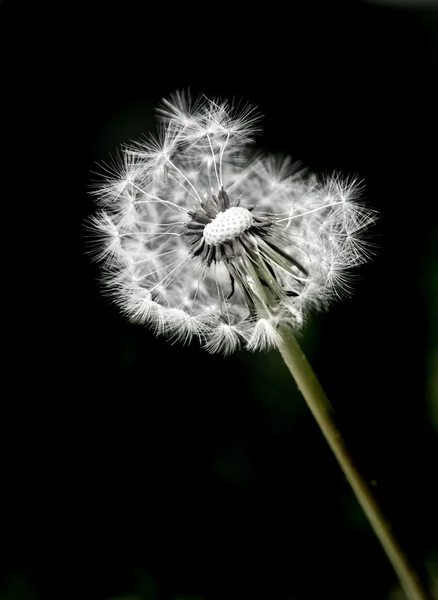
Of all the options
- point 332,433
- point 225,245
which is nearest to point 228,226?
point 225,245

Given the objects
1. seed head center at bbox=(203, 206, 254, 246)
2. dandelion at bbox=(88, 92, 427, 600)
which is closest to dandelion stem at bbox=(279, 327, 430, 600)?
dandelion at bbox=(88, 92, 427, 600)

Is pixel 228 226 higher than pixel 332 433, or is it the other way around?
pixel 228 226

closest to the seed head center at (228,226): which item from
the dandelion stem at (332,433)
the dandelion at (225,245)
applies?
the dandelion at (225,245)

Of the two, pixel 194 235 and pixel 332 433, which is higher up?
pixel 194 235

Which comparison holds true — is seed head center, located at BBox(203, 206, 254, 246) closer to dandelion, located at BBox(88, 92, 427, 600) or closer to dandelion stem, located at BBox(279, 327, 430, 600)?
dandelion, located at BBox(88, 92, 427, 600)

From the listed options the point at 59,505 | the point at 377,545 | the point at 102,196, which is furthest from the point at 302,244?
the point at 59,505

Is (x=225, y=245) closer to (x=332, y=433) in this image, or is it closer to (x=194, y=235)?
(x=194, y=235)

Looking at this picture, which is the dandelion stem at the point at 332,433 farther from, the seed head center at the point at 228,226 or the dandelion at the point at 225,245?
the seed head center at the point at 228,226
